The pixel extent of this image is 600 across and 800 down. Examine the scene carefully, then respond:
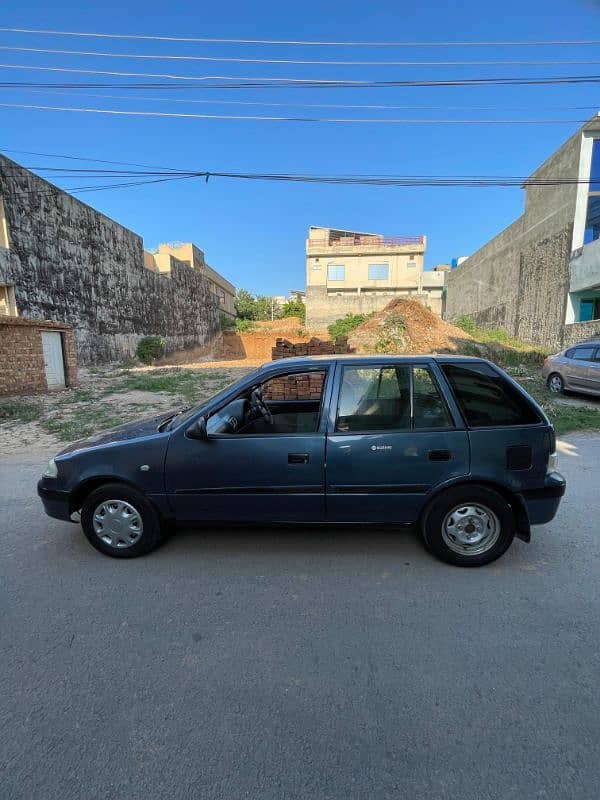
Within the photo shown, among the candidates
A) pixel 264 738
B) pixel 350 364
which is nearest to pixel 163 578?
pixel 264 738

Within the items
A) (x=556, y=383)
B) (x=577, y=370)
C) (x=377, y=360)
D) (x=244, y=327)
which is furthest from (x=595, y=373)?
(x=244, y=327)

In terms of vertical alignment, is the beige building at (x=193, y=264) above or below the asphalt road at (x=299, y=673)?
above

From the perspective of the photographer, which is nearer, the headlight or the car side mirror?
the car side mirror

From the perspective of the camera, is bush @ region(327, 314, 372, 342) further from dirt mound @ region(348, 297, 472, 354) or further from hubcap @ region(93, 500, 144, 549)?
hubcap @ region(93, 500, 144, 549)

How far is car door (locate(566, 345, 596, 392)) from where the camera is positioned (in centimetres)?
939

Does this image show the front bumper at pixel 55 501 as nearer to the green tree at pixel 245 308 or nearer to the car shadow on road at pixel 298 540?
the car shadow on road at pixel 298 540

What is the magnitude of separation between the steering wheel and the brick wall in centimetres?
1010

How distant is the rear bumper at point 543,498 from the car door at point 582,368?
8.26 m

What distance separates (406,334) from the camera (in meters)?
17.6

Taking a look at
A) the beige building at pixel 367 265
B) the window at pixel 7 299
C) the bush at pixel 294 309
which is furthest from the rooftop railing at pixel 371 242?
the window at pixel 7 299

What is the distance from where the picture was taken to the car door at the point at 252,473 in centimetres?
290

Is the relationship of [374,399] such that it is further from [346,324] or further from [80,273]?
[346,324]

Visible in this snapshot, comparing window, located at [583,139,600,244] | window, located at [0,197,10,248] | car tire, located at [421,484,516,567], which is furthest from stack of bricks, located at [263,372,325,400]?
window, located at [583,139,600,244]

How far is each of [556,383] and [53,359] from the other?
1478 cm
